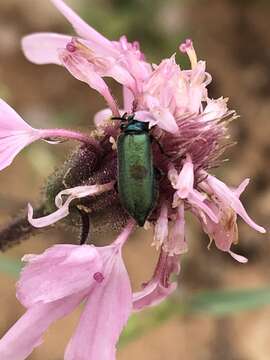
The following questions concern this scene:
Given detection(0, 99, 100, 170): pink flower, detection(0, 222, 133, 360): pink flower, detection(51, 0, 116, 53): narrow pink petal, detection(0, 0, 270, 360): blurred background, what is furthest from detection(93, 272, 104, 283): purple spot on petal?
detection(0, 0, 270, 360): blurred background

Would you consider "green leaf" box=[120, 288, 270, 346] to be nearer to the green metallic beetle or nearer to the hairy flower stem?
the hairy flower stem

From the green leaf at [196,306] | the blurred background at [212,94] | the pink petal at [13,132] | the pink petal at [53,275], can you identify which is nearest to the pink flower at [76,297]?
the pink petal at [53,275]

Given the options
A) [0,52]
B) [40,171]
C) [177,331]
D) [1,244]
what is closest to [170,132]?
[1,244]

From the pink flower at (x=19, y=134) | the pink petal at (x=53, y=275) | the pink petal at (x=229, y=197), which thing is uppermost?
the pink flower at (x=19, y=134)

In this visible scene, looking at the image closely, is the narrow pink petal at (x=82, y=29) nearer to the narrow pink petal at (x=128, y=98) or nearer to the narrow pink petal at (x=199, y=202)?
the narrow pink petal at (x=128, y=98)

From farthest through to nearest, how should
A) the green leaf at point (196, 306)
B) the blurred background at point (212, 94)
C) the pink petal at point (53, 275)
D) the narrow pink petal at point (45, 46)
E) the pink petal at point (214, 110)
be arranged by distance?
the blurred background at point (212, 94)
the green leaf at point (196, 306)
the narrow pink petal at point (45, 46)
the pink petal at point (214, 110)
the pink petal at point (53, 275)
